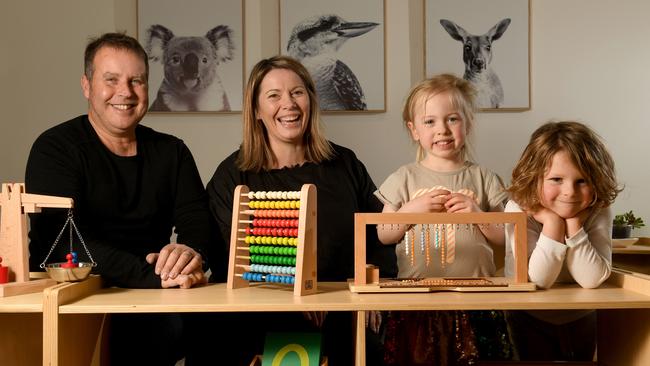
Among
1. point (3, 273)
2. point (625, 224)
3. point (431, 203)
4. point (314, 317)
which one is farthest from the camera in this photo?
point (625, 224)

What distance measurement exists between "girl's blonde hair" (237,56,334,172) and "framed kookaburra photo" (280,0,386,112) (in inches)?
53.0

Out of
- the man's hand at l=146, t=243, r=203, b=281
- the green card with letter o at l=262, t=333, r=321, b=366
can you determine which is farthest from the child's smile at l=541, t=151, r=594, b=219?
the man's hand at l=146, t=243, r=203, b=281

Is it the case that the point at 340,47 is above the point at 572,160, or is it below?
above

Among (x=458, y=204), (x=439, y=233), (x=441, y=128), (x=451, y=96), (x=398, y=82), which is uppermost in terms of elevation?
(x=398, y=82)

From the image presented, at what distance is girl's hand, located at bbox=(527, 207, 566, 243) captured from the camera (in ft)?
6.52

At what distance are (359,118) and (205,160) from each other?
891mm

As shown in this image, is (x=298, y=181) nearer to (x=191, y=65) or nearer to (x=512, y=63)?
(x=191, y=65)

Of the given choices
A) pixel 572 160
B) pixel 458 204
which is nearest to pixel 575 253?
pixel 572 160

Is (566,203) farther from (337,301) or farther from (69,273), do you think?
(69,273)

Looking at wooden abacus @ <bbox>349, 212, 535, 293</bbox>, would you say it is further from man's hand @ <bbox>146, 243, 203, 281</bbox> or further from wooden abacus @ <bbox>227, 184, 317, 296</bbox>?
man's hand @ <bbox>146, 243, 203, 281</bbox>

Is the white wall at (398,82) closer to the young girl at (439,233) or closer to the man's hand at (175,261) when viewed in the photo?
the young girl at (439,233)

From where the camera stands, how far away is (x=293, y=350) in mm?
2029

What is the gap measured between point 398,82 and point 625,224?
1.44m

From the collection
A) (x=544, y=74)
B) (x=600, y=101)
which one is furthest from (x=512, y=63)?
(x=600, y=101)
